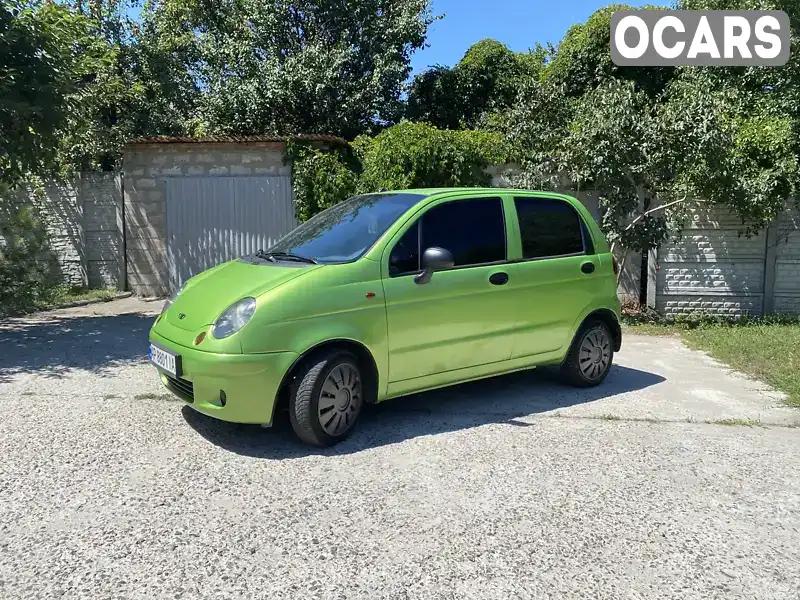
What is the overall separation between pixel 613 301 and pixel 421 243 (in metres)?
2.27

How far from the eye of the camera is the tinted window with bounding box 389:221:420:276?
4.84 metres

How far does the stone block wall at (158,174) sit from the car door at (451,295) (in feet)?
21.1

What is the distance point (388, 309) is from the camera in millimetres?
4727

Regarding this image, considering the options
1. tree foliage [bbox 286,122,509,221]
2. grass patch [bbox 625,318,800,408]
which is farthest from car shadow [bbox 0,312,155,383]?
grass patch [bbox 625,318,800,408]

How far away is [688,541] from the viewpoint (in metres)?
3.42

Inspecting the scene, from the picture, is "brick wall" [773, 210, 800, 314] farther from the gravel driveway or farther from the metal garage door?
the metal garage door

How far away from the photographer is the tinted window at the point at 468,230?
5.11m

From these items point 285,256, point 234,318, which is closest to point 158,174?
point 285,256

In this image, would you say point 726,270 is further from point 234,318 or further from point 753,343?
point 234,318

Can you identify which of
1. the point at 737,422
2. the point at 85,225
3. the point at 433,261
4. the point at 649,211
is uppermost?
the point at 85,225

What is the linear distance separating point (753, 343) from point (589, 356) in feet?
11.4

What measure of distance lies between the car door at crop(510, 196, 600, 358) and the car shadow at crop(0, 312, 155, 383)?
4141 mm

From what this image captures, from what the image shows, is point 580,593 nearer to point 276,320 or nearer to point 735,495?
point 735,495

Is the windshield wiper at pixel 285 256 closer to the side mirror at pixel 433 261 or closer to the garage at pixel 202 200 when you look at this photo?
the side mirror at pixel 433 261
